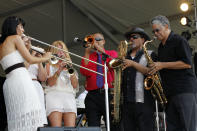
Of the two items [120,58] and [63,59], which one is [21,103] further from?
[120,58]

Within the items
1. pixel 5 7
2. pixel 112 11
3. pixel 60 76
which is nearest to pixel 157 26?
pixel 60 76

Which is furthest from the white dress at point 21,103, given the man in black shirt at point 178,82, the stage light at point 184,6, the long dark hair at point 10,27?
the stage light at point 184,6

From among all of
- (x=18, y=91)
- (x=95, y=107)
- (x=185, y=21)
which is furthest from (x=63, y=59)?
(x=185, y=21)

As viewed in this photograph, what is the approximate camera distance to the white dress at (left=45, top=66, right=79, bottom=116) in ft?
14.5

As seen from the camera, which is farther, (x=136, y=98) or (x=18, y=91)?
(x=136, y=98)

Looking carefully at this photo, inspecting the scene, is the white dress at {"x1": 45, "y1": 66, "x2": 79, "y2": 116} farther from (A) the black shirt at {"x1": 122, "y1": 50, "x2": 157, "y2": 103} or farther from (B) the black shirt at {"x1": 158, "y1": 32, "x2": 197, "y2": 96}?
(B) the black shirt at {"x1": 158, "y1": 32, "x2": 197, "y2": 96}

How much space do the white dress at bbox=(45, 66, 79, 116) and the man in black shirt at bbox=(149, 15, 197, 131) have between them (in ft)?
3.56

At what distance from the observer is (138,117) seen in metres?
4.12

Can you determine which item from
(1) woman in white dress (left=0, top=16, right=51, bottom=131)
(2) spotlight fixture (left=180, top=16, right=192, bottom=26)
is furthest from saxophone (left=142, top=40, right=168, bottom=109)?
(2) spotlight fixture (left=180, top=16, right=192, bottom=26)

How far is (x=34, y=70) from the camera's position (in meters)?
4.54

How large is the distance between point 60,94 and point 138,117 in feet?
3.37

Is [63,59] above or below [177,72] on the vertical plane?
above

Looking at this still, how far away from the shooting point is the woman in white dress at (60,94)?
4.40m

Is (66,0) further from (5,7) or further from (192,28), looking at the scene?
(192,28)
